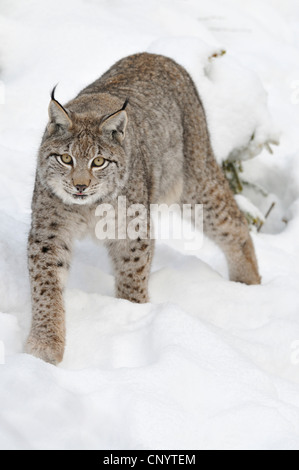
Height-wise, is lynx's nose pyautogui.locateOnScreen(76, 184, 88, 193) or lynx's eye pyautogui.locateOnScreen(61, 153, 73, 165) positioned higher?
lynx's eye pyautogui.locateOnScreen(61, 153, 73, 165)

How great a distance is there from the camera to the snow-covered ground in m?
2.67

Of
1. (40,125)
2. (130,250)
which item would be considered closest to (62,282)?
(130,250)

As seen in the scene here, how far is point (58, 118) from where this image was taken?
3.57 metres

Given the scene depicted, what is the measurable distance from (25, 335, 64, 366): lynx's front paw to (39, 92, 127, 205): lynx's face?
72 cm

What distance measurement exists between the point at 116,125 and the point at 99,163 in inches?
8.8

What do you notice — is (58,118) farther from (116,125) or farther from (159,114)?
(159,114)

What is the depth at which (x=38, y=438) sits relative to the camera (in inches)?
98.7

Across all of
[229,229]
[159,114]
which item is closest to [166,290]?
[229,229]

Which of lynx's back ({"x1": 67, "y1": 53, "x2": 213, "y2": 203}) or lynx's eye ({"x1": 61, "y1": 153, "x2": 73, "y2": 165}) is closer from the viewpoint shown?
lynx's eye ({"x1": 61, "y1": 153, "x2": 73, "y2": 165})

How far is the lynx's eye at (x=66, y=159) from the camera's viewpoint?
3.55 m

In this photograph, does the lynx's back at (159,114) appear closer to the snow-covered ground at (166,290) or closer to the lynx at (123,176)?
the lynx at (123,176)

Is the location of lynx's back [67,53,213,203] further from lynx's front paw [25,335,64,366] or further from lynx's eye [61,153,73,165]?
lynx's front paw [25,335,64,366]

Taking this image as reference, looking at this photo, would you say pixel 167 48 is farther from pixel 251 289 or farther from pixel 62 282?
pixel 62 282

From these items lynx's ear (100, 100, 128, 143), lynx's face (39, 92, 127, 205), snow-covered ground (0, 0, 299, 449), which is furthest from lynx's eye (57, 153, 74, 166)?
snow-covered ground (0, 0, 299, 449)
